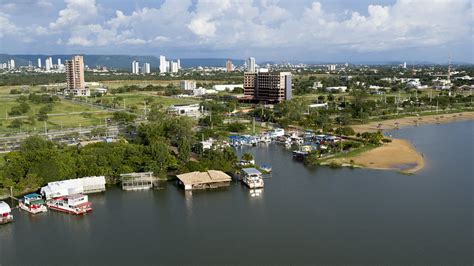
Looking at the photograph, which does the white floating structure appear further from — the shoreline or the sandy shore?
the sandy shore

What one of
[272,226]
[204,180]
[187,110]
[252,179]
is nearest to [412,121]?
[187,110]

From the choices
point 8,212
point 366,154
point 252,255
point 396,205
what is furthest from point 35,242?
point 366,154

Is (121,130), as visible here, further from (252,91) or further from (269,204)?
(252,91)

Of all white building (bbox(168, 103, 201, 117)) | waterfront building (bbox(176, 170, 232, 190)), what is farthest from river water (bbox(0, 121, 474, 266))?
white building (bbox(168, 103, 201, 117))

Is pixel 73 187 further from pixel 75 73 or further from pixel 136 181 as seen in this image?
pixel 75 73

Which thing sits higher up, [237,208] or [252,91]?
[252,91]

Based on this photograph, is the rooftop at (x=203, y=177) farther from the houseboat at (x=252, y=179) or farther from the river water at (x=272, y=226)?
the houseboat at (x=252, y=179)
